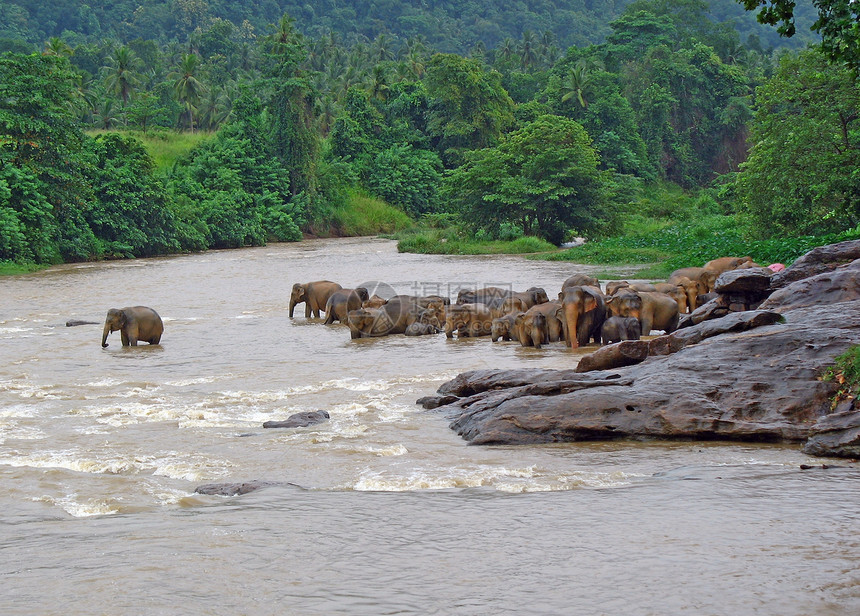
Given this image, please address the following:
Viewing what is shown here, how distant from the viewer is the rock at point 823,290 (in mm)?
10836

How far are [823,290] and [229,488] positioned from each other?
6913 mm

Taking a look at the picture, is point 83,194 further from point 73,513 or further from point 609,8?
point 609,8

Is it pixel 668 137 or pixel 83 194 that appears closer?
pixel 83 194

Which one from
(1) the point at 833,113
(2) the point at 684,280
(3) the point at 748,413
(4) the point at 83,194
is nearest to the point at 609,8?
(4) the point at 83,194

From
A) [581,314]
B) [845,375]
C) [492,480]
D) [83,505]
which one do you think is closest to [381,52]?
[581,314]

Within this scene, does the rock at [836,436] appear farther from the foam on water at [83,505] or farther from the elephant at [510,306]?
the elephant at [510,306]

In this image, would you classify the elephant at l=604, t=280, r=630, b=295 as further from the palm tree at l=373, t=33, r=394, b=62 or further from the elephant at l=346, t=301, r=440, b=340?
the palm tree at l=373, t=33, r=394, b=62

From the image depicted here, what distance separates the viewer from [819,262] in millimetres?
12984

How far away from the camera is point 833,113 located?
82.6 ft

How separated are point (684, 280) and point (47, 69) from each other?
30295 mm

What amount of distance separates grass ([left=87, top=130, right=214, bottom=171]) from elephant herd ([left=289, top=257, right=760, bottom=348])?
38486 mm

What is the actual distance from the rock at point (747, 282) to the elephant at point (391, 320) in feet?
20.2

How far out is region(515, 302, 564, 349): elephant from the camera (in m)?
15.2

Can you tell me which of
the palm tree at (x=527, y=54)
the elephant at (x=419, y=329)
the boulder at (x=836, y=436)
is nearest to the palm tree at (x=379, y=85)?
the palm tree at (x=527, y=54)
